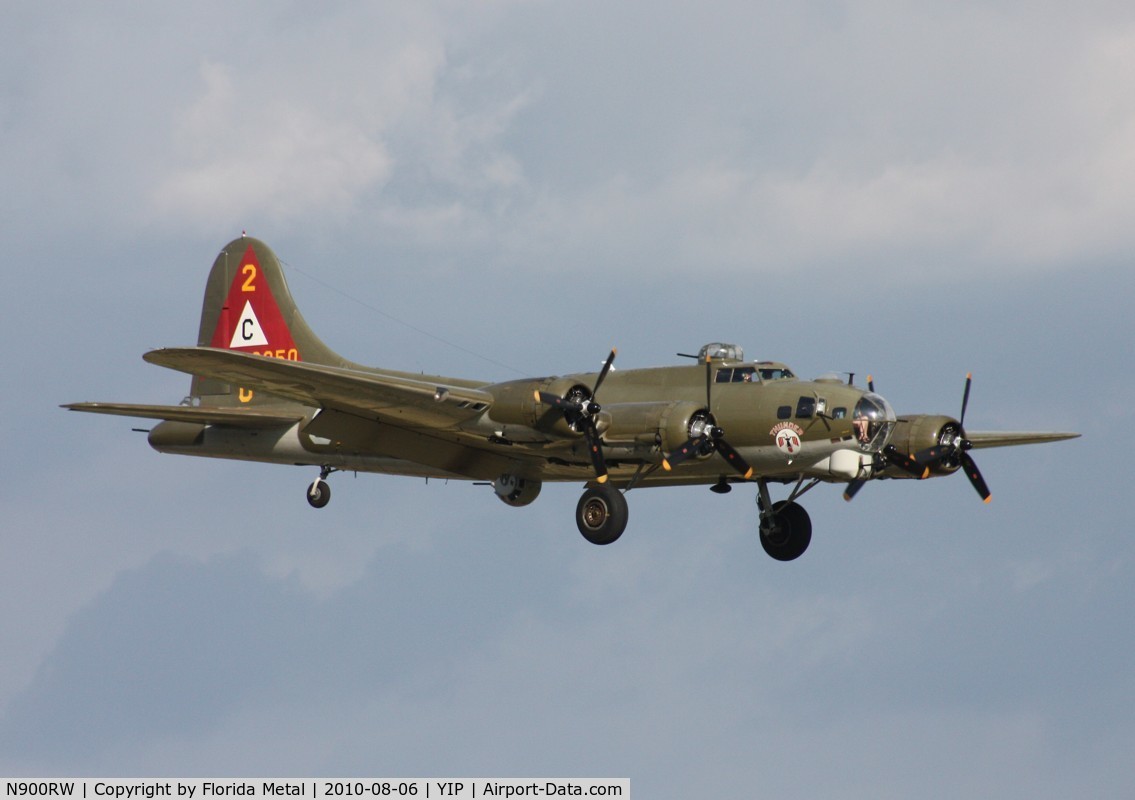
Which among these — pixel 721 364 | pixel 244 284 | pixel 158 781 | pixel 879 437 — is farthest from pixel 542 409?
pixel 244 284

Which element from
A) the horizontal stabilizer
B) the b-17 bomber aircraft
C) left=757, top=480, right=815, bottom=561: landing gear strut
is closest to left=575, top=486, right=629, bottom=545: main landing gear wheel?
the b-17 bomber aircraft

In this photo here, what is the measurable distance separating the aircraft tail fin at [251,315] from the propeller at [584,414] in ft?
29.4

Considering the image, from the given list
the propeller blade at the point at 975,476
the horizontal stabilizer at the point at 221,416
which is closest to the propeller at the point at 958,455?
the propeller blade at the point at 975,476

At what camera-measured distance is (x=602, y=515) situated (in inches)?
1171

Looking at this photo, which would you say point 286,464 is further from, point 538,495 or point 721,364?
point 721,364

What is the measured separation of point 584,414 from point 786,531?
638cm

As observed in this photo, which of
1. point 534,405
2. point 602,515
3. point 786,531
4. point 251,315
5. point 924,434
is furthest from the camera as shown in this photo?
point 251,315

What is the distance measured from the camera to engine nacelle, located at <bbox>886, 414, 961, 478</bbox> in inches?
1244

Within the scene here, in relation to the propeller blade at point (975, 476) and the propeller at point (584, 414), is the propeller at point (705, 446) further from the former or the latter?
the propeller blade at point (975, 476)

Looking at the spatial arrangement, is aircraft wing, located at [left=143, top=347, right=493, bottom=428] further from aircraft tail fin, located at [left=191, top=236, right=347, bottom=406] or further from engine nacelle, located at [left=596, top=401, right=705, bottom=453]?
aircraft tail fin, located at [left=191, top=236, right=347, bottom=406]

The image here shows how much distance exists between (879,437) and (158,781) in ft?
47.1

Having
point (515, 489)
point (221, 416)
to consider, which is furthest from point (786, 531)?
point (221, 416)

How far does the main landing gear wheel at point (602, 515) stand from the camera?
29672 mm

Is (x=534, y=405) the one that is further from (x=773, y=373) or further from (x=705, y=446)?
(x=773, y=373)
